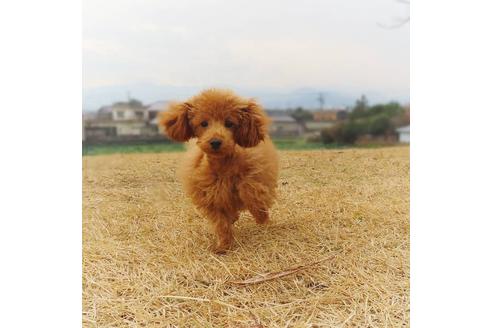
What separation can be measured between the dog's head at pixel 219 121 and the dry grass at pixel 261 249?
0.17 meters

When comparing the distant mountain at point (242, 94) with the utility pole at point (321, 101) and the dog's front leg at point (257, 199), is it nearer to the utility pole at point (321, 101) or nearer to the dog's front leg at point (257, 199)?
the utility pole at point (321, 101)

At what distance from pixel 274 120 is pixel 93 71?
77 centimetres

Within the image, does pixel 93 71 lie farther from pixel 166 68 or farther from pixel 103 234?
pixel 103 234

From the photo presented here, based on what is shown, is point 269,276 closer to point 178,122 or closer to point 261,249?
point 261,249

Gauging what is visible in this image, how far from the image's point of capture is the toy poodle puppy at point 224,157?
211cm

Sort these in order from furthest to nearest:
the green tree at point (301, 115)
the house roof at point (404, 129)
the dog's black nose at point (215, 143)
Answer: the house roof at point (404, 129), the green tree at point (301, 115), the dog's black nose at point (215, 143)

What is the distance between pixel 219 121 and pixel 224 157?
0.52 feet

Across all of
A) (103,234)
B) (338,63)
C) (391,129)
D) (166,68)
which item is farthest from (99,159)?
(391,129)

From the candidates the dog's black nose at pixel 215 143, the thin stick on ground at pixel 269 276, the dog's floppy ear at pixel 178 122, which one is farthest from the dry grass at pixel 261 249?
the dog's black nose at pixel 215 143

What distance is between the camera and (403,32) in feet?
7.50

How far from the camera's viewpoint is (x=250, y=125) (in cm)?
212

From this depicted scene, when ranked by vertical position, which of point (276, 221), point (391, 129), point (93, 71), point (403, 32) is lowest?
point (276, 221)

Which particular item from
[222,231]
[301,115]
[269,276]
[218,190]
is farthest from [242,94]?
[269,276]

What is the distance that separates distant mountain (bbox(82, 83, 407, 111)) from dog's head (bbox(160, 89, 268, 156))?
0.05 meters
